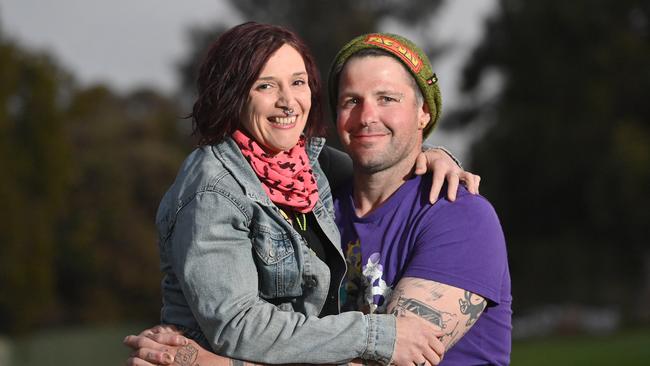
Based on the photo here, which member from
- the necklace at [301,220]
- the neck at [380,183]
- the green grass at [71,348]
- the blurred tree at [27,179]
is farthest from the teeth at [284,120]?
the green grass at [71,348]

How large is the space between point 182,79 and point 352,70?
34273 mm

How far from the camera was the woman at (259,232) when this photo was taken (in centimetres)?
360

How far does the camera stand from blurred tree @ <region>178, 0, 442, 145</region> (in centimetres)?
3186

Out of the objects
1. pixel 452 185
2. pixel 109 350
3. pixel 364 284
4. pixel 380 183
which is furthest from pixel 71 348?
pixel 452 185

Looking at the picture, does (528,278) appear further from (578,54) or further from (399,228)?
(399,228)

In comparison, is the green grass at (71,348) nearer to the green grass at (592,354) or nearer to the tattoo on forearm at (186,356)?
the green grass at (592,354)

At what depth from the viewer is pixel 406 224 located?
4.16 meters

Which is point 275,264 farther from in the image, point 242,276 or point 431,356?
point 431,356

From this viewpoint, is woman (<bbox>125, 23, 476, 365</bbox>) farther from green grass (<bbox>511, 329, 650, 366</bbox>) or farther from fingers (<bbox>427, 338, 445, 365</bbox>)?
green grass (<bbox>511, 329, 650, 366</bbox>)

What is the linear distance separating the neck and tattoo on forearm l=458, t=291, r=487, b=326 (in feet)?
2.29

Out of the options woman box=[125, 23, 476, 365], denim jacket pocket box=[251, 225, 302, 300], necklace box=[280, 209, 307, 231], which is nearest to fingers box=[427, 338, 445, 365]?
woman box=[125, 23, 476, 365]

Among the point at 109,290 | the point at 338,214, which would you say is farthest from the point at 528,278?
the point at 338,214

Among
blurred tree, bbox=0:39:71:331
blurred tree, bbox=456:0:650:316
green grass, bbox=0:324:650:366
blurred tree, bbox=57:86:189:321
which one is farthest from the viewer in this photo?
blurred tree, bbox=456:0:650:316

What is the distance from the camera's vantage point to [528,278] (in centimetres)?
3092
